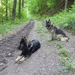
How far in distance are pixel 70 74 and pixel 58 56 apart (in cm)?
154

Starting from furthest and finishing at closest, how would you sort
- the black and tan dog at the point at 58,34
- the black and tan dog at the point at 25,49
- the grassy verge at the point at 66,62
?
1. the black and tan dog at the point at 58,34
2. the black and tan dog at the point at 25,49
3. the grassy verge at the point at 66,62

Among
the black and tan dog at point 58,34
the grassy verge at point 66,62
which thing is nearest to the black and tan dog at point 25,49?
the grassy verge at point 66,62

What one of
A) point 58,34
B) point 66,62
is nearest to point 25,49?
point 66,62

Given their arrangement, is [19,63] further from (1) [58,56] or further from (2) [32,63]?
(1) [58,56]

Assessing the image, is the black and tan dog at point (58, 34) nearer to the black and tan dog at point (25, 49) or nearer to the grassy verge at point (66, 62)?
→ the grassy verge at point (66, 62)

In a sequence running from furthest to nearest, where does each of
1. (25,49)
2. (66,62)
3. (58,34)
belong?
(58,34) < (25,49) < (66,62)

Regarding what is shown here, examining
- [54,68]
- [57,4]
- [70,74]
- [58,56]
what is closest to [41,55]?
[58,56]

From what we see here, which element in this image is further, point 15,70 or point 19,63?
point 19,63

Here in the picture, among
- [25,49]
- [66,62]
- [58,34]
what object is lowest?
[66,62]

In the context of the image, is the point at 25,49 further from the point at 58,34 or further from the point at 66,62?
the point at 58,34

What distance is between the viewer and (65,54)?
632 centimetres

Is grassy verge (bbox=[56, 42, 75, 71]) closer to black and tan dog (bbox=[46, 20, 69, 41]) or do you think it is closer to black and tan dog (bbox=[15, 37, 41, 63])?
black and tan dog (bbox=[15, 37, 41, 63])

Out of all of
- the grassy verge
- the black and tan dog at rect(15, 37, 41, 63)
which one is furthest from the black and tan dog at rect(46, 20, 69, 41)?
the black and tan dog at rect(15, 37, 41, 63)

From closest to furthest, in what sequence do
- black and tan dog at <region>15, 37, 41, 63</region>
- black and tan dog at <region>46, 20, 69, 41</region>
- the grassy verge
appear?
the grassy verge → black and tan dog at <region>15, 37, 41, 63</region> → black and tan dog at <region>46, 20, 69, 41</region>
